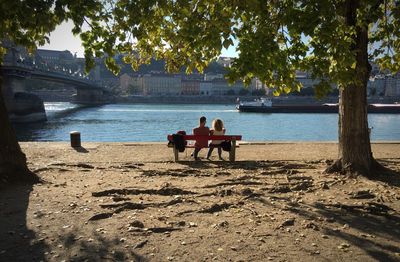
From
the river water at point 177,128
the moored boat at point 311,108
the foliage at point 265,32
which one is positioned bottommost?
the river water at point 177,128

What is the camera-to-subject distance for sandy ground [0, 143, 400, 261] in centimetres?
465

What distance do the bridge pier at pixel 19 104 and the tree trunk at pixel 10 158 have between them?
55.7 meters

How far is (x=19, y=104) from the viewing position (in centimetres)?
6188

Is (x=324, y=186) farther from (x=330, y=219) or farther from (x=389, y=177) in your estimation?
(x=330, y=219)

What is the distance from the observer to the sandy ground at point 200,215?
465cm

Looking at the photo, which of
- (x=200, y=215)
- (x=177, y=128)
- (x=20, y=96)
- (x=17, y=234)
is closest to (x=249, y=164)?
(x=200, y=215)

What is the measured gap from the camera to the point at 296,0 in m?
7.43

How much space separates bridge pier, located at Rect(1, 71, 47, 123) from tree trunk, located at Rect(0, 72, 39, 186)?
2193 inches

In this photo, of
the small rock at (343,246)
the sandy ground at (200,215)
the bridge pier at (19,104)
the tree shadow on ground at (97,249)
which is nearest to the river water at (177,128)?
the bridge pier at (19,104)

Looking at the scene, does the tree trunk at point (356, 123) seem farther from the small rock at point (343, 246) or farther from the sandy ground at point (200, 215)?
the small rock at point (343, 246)

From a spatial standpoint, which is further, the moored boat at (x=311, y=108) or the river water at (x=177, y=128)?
the moored boat at (x=311, y=108)

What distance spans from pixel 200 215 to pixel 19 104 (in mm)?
61215

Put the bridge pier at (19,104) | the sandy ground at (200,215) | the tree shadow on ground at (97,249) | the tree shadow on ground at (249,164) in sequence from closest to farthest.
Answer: the tree shadow on ground at (97,249), the sandy ground at (200,215), the tree shadow on ground at (249,164), the bridge pier at (19,104)

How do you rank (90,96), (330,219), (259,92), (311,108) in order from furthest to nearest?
(259,92) < (90,96) < (311,108) < (330,219)
